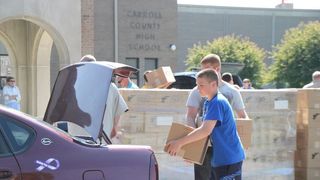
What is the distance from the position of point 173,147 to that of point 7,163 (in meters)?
1.90

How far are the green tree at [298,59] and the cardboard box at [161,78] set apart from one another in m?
23.1

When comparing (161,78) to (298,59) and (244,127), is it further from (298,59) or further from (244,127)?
(298,59)

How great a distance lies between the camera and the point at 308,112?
8383 millimetres

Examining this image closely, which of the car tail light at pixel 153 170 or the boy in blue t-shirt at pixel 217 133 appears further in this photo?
the boy in blue t-shirt at pixel 217 133

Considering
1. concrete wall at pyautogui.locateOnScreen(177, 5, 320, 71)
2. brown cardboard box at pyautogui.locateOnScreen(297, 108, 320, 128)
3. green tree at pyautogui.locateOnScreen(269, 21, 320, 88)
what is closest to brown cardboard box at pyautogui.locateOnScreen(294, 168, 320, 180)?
brown cardboard box at pyautogui.locateOnScreen(297, 108, 320, 128)

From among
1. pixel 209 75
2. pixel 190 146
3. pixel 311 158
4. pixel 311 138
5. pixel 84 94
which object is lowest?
pixel 311 158

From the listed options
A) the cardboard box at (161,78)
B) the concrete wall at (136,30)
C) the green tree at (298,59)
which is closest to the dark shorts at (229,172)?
the cardboard box at (161,78)

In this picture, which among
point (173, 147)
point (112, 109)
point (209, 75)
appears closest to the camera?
point (209, 75)

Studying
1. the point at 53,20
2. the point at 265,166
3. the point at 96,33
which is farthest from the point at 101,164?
the point at 96,33

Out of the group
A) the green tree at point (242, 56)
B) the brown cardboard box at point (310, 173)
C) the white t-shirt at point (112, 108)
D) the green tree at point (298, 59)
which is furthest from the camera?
the green tree at point (242, 56)

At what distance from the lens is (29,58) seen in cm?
2033

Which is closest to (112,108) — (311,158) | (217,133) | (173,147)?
(173,147)

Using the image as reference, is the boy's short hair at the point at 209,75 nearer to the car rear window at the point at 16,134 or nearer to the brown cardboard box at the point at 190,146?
the brown cardboard box at the point at 190,146

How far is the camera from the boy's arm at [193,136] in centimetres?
521
